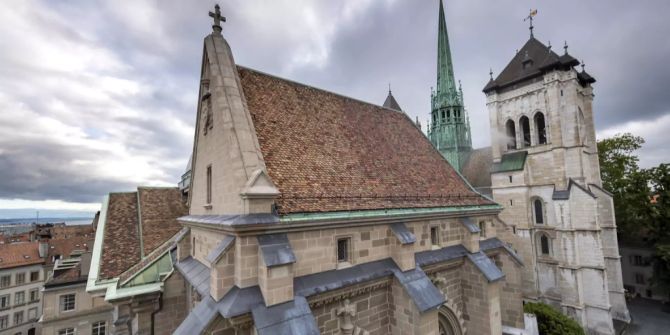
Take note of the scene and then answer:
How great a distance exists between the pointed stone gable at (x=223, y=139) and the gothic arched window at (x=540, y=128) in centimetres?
2913

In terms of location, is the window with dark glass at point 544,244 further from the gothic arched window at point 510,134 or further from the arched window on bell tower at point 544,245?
the gothic arched window at point 510,134

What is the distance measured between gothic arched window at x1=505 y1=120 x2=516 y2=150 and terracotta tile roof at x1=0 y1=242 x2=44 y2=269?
59.8 metres

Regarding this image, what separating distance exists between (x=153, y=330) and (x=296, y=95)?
1209cm

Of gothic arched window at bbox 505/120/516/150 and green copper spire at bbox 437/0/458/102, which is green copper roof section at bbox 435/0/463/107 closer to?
green copper spire at bbox 437/0/458/102

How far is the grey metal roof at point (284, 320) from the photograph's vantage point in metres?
7.06

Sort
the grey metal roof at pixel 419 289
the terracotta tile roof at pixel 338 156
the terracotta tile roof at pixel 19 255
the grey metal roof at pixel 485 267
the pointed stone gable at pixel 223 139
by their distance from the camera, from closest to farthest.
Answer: the pointed stone gable at pixel 223 139 → the grey metal roof at pixel 419 289 → the terracotta tile roof at pixel 338 156 → the grey metal roof at pixel 485 267 → the terracotta tile roof at pixel 19 255

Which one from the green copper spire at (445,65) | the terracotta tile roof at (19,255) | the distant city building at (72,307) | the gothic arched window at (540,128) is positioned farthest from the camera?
the green copper spire at (445,65)

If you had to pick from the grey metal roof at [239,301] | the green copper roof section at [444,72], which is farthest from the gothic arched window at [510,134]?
the grey metal roof at [239,301]

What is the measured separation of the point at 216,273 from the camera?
299 inches

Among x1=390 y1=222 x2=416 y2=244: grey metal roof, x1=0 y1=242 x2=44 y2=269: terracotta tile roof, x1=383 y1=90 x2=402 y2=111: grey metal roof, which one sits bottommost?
x1=0 y1=242 x2=44 y2=269: terracotta tile roof

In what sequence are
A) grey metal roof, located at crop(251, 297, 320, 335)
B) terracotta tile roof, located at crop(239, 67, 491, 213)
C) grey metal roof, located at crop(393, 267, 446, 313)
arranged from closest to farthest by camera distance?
grey metal roof, located at crop(251, 297, 320, 335)
grey metal roof, located at crop(393, 267, 446, 313)
terracotta tile roof, located at crop(239, 67, 491, 213)

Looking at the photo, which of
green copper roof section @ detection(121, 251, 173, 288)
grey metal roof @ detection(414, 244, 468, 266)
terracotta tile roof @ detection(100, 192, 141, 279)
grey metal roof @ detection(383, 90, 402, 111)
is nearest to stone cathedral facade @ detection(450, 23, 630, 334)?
grey metal roof @ detection(383, 90, 402, 111)

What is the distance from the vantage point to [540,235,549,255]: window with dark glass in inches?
1024

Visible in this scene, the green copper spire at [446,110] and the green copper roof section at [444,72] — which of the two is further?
the green copper roof section at [444,72]
